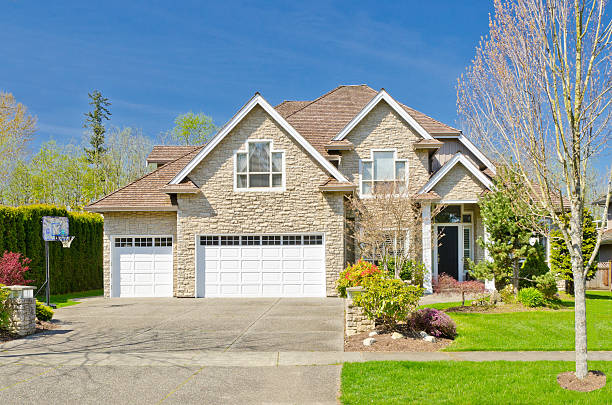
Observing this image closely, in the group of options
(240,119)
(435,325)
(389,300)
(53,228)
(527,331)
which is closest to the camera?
(389,300)

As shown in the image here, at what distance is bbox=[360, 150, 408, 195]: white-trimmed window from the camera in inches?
852

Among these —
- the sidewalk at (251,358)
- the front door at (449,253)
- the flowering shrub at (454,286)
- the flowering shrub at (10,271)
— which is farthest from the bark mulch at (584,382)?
the flowering shrub at (10,271)

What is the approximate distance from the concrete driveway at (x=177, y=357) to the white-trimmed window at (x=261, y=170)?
538 cm

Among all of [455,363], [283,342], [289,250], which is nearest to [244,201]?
[289,250]

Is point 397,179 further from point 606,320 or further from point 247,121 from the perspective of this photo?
point 606,320

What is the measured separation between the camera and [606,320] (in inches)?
526

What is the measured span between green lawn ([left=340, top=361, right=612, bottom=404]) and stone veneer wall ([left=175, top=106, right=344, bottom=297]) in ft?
35.9

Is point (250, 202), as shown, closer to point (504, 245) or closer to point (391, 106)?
point (391, 106)

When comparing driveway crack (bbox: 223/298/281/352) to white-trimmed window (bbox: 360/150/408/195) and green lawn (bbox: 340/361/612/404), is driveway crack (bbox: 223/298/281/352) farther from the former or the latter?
white-trimmed window (bbox: 360/150/408/195)

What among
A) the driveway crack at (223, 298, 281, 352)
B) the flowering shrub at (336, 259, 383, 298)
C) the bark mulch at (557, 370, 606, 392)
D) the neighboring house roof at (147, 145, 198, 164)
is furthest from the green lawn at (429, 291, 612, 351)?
the neighboring house roof at (147, 145, 198, 164)

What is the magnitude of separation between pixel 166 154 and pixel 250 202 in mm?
7201

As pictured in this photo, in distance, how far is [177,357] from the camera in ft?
32.7

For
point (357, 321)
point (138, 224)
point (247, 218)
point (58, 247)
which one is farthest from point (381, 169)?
point (58, 247)

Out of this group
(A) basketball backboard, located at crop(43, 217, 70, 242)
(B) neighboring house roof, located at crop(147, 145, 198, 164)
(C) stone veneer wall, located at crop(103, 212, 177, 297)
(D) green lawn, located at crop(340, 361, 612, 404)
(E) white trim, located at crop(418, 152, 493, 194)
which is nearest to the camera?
(D) green lawn, located at crop(340, 361, 612, 404)
